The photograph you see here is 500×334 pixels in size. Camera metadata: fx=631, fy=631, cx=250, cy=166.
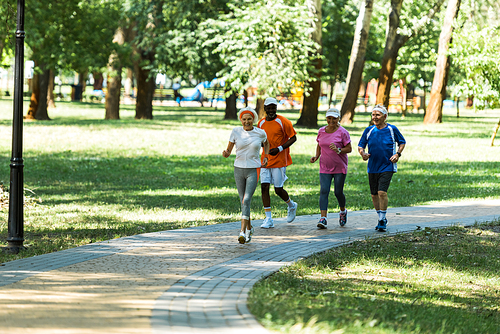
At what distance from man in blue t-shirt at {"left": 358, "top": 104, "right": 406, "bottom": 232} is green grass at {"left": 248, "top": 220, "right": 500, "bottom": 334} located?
57 cm

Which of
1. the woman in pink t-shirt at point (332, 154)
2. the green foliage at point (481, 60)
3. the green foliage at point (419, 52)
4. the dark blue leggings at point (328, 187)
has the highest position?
the green foliage at point (419, 52)

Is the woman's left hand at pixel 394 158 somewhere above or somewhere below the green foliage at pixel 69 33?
below

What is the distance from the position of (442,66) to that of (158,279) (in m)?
33.4

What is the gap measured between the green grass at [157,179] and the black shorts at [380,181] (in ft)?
6.58

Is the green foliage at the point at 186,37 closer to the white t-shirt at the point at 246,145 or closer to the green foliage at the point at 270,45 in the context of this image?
the green foliage at the point at 270,45

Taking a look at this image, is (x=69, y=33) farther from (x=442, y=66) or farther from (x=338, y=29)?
(x=338, y=29)

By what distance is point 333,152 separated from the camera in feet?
29.7

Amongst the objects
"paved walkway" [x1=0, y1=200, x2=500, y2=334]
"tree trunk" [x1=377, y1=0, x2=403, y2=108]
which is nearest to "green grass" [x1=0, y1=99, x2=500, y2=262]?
"paved walkway" [x1=0, y1=200, x2=500, y2=334]

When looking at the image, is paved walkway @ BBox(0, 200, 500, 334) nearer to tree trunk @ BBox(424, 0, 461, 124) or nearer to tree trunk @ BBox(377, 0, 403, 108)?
tree trunk @ BBox(377, 0, 403, 108)

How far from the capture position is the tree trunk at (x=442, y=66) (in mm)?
35344

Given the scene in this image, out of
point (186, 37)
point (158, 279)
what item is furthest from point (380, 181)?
point (186, 37)

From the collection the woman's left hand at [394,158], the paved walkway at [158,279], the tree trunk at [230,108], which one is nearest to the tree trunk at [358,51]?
the tree trunk at [230,108]

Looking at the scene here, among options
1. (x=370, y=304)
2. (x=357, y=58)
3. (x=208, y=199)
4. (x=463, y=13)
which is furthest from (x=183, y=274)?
(x=463, y=13)

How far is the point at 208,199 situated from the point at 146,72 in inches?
994
